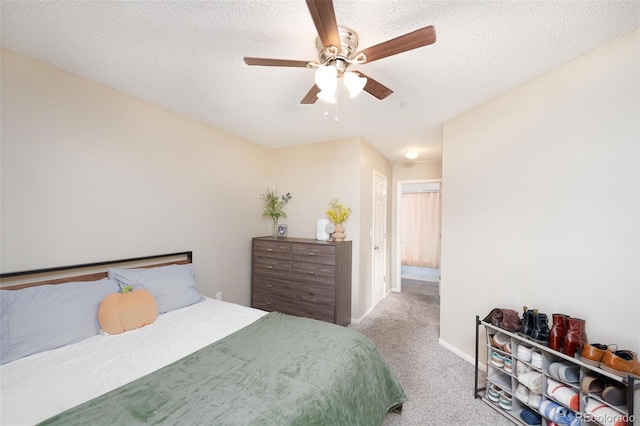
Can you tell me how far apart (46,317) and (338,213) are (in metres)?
2.71

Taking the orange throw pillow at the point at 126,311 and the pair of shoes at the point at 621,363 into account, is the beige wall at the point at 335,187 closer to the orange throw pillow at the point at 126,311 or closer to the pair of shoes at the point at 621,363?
the orange throw pillow at the point at 126,311

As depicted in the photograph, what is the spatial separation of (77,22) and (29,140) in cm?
92

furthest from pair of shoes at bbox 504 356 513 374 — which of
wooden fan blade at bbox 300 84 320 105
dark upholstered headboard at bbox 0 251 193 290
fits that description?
dark upholstered headboard at bbox 0 251 193 290

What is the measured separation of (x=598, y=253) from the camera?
1548 millimetres

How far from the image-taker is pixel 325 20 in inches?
43.0

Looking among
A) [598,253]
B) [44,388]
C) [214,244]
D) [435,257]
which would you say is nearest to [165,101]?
[214,244]

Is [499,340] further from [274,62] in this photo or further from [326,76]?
[274,62]

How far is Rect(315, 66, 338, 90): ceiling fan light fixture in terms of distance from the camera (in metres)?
1.32

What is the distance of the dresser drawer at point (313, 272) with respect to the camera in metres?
2.89

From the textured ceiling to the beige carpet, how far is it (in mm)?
2283


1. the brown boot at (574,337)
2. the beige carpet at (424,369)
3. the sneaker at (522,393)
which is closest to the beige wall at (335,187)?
the beige carpet at (424,369)

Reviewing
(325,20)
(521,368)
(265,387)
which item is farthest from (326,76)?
(521,368)

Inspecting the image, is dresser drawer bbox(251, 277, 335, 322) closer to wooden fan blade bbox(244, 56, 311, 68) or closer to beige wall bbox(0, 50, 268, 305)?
beige wall bbox(0, 50, 268, 305)

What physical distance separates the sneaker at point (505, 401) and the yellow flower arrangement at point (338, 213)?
219 centimetres
